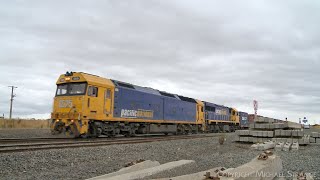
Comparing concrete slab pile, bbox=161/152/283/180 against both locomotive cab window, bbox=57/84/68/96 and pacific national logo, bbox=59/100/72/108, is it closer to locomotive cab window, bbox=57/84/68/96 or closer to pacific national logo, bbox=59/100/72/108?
pacific national logo, bbox=59/100/72/108

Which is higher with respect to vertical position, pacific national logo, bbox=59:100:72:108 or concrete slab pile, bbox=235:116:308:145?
pacific national logo, bbox=59:100:72:108

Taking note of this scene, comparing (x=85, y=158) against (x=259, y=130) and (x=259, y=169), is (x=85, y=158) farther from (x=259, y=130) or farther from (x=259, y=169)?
(x=259, y=130)

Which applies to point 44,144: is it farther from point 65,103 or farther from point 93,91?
point 93,91

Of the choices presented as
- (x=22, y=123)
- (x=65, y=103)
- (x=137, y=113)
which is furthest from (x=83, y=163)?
(x=22, y=123)

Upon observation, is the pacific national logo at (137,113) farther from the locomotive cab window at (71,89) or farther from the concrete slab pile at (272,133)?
the concrete slab pile at (272,133)

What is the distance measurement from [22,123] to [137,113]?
24.7 metres

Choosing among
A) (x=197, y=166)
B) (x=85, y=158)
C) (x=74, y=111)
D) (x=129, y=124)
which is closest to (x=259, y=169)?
(x=197, y=166)

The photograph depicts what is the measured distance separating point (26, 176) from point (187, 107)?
23762 mm

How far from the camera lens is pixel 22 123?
4019 centimetres

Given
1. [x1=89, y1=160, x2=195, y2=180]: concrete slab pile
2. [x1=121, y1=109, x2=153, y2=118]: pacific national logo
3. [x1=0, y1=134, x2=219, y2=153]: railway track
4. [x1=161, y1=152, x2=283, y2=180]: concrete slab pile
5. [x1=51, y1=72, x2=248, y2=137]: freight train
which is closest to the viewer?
[x1=161, y1=152, x2=283, y2=180]: concrete slab pile

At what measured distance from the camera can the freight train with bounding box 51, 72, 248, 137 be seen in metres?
17.0

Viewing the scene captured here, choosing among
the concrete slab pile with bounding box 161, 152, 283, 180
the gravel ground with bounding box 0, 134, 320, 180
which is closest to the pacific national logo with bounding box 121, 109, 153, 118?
the gravel ground with bounding box 0, 134, 320, 180

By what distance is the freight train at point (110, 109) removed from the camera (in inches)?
670

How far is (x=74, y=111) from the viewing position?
1683 cm
